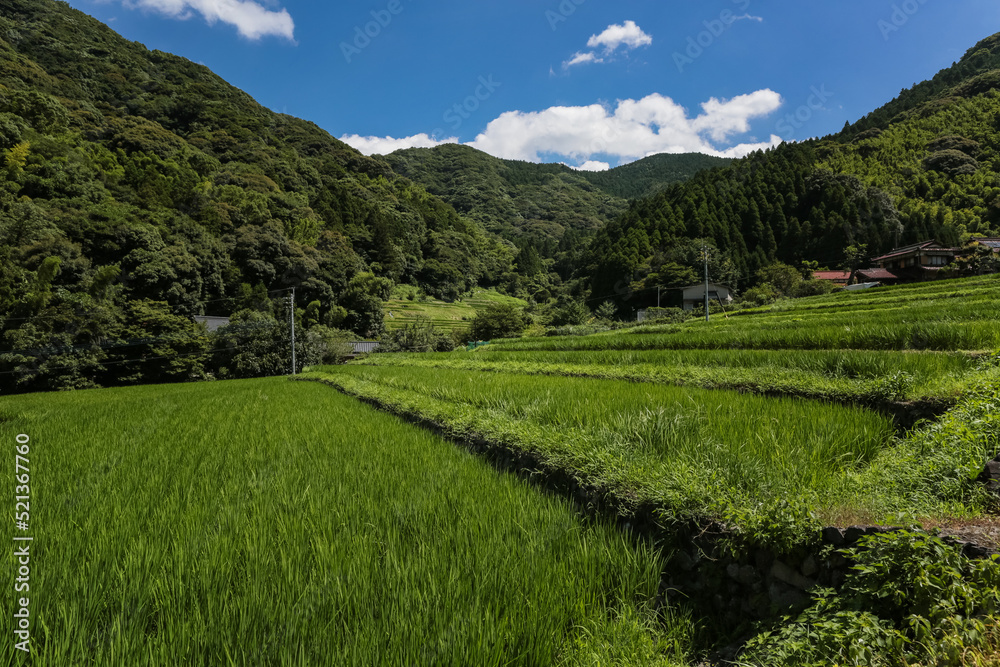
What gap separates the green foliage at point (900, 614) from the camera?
3.77ft

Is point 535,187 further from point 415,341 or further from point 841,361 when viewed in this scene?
point 841,361

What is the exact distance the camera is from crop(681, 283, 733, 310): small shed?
52250 mm

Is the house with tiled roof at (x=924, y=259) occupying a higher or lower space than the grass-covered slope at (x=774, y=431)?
higher

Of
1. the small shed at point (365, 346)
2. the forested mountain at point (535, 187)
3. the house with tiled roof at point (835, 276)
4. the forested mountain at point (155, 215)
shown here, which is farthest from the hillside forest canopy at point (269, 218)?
the forested mountain at point (535, 187)

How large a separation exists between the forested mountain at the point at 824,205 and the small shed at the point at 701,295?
1725 millimetres

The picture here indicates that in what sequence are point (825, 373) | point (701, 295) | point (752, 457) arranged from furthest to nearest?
1. point (701, 295)
2. point (825, 373)
3. point (752, 457)

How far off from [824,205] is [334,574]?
78093 mm

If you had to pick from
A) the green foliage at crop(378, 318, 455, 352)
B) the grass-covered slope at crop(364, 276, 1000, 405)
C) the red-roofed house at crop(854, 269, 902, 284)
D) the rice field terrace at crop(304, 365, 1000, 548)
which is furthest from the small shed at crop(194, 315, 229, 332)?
the red-roofed house at crop(854, 269, 902, 284)

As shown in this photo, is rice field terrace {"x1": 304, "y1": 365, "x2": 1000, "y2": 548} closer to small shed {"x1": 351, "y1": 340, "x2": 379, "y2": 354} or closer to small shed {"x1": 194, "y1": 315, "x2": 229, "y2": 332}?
small shed {"x1": 194, "y1": 315, "x2": 229, "y2": 332}

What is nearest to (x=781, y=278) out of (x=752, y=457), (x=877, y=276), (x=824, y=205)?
(x=877, y=276)

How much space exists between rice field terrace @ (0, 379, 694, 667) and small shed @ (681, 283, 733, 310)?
Result: 5505cm

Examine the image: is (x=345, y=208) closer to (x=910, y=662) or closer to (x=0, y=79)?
(x=0, y=79)

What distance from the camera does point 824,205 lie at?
59469 mm

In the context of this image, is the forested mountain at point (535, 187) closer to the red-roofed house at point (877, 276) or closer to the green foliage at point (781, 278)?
the green foliage at point (781, 278)
